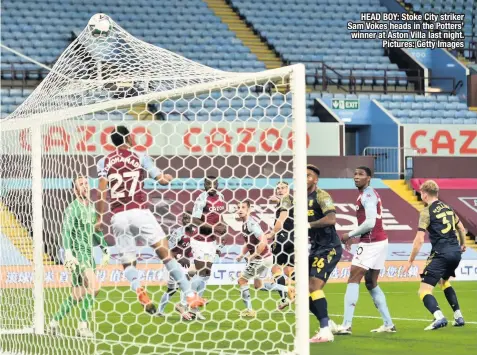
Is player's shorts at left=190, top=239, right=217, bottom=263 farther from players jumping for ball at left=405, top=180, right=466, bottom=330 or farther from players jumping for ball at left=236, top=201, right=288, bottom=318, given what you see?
players jumping for ball at left=405, top=180, right=466, bottom=330

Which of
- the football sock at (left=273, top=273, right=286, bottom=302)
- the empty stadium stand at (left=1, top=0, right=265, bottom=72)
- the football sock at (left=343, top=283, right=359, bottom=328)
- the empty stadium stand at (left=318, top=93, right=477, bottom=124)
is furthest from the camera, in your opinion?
the empty stadium stand at (left=1, top=0, right=265, bottom=72)

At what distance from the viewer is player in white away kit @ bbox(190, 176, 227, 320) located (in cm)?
1162

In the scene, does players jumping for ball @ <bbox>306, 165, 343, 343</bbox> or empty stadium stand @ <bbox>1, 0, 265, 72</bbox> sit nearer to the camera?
players jumping for ball @ <bbox>306, 165, 343, 343</bbox>

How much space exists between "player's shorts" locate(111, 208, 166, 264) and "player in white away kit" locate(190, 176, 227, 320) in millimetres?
2335

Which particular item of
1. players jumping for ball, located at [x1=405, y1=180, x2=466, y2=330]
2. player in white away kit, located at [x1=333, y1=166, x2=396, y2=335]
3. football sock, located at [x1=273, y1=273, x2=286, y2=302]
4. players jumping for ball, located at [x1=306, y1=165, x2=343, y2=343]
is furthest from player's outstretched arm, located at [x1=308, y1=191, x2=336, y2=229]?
football sock, located at [x1=273, y1=273, x2=286, y2=302]

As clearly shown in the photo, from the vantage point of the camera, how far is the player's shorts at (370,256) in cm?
1070

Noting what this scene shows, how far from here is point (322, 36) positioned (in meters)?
30.2

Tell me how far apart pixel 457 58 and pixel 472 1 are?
3.91m

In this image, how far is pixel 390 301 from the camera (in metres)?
15.4

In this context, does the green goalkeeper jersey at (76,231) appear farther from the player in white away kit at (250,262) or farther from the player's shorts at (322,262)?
the player's shorts at (322,262)

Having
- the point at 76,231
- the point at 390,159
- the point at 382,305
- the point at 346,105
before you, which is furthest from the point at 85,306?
the point at 346,105

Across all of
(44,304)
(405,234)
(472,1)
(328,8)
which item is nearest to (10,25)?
(328,8)

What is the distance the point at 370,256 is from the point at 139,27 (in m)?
19.0

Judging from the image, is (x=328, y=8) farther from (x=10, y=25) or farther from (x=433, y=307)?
(x=433, y=307)
